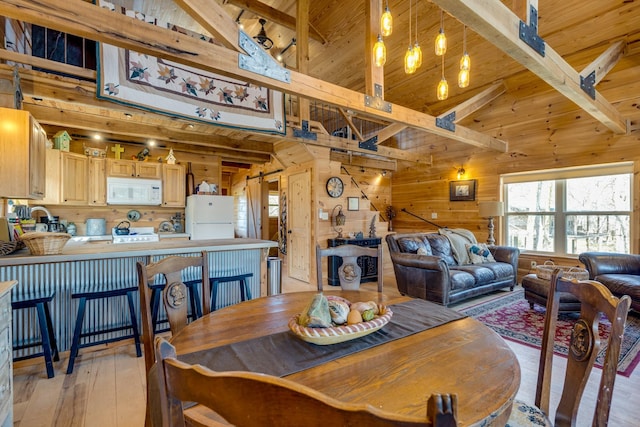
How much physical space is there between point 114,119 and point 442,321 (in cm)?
458

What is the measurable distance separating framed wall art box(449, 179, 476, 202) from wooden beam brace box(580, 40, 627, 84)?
2.56 m

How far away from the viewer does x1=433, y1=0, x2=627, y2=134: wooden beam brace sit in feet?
6.26

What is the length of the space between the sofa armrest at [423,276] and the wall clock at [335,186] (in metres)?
1.68

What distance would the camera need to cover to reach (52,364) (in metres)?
2.23

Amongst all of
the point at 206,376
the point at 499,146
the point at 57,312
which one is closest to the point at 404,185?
the point at 499,146

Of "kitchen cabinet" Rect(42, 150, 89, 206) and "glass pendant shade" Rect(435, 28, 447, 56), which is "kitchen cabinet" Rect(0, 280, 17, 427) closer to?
"glass pendant shade" Rect(435, 28, 447, 56)

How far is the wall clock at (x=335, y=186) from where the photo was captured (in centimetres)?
530

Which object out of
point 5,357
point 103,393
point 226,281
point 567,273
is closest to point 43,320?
point 103,393

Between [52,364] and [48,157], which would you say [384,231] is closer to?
[52,364]

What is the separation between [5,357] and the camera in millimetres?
1440

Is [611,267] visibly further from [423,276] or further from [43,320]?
[43,320]

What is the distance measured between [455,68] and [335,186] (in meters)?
3.00

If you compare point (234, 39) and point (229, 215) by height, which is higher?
point (234, 39)

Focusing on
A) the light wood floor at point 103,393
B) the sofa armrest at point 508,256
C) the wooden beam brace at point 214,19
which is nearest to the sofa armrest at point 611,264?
the sofa armrest at point 508,256
